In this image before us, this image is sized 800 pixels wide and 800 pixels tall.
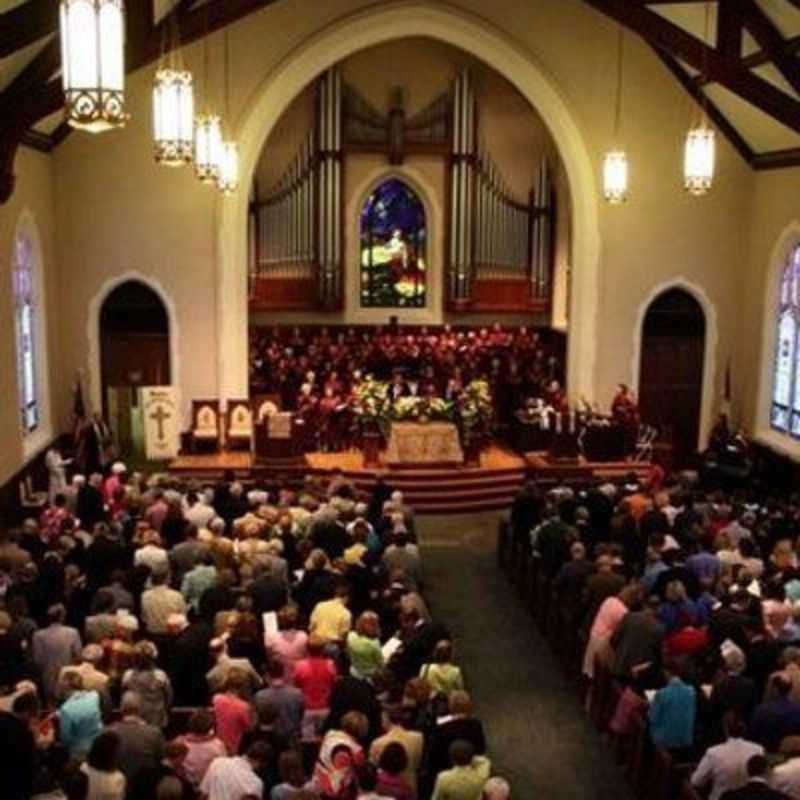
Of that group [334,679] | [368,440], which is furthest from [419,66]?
[334,679]

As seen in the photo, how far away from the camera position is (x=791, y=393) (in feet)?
59.8

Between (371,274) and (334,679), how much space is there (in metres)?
14.7

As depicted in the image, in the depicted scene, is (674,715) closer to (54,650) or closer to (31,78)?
(54,650)

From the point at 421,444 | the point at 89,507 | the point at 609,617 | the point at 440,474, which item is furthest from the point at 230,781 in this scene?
the point at 421,444

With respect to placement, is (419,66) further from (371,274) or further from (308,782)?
(308,782)

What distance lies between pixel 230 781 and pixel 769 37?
38.0 ft

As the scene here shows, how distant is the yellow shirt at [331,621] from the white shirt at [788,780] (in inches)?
138

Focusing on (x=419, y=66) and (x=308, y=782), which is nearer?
(x=308, y=782)

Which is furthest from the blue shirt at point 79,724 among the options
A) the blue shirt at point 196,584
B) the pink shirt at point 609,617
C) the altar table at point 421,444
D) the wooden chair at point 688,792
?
the altar table at point 421,444

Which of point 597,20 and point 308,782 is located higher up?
point 597,20

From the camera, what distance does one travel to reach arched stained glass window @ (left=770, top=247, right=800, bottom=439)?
1809cm

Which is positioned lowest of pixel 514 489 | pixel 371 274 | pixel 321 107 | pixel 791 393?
pixel 514 489

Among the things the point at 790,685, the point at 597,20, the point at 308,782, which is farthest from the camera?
the point at 597,20

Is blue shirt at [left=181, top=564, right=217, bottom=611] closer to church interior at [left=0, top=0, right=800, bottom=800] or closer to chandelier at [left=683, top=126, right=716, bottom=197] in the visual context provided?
church interior at [left=0, top=0, right=800, bottom=800]
